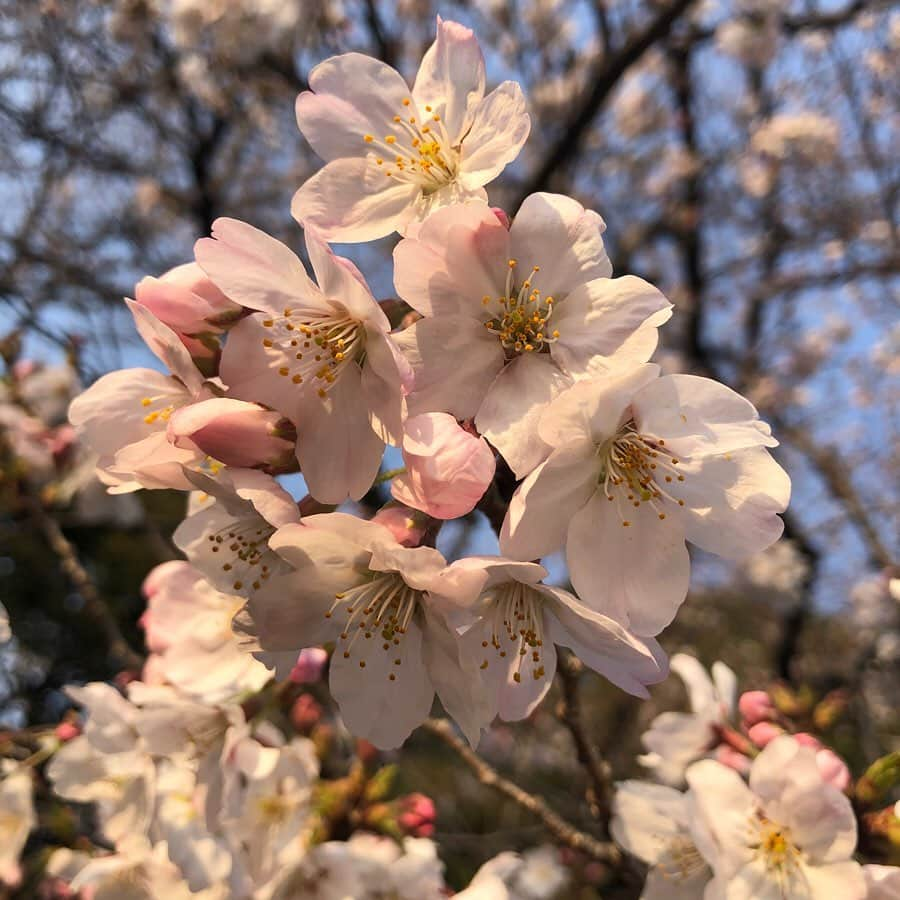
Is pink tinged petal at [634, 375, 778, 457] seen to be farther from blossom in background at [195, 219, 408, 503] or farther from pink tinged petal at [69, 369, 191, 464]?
pink tinged petal at [69, 369, 191, 464]

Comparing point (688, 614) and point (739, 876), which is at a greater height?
point (739, 876)

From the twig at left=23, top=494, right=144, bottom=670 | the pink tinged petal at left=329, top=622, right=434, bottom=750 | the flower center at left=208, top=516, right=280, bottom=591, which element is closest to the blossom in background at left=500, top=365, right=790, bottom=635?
the pink tinged petal at left=329, top=622, right=434, bottom=750

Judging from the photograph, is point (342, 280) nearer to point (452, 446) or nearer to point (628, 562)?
point (452, 446)

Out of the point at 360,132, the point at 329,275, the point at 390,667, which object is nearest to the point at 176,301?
the point at 329,275

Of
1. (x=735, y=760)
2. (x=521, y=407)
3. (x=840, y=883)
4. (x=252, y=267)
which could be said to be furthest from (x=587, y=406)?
(x=735, y=760)

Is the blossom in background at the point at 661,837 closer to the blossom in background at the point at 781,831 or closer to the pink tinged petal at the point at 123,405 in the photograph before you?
the blossom in background at the point at 781,831

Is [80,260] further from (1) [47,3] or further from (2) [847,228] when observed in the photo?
(2) [847,228]
